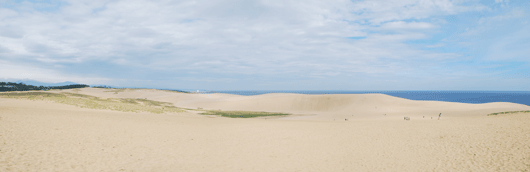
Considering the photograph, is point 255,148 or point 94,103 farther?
point 94,103

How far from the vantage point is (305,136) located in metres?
17.2

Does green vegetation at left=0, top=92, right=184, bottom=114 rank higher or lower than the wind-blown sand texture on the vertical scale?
higher

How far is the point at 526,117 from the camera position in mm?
17703

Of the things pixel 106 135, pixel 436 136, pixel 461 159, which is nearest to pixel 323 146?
pixel 461 159

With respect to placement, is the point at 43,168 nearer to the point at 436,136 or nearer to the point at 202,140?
the point at 202,140

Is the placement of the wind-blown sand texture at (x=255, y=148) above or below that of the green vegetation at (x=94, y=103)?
below

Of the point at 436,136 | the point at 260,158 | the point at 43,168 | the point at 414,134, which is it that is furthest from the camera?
the point at 414,134

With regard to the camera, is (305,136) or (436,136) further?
(305,136)

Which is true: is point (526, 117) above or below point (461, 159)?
above

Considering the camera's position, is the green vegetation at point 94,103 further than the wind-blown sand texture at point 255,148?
Yes

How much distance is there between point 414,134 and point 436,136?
1.28 metres

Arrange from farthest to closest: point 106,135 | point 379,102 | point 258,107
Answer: point 258,107, point 379,102, point 106,135

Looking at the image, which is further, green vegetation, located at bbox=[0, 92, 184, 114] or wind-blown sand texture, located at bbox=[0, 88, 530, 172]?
green vegetation, located at bbox=[0, 92, 184, 114]

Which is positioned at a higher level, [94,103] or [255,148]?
[94,103]
